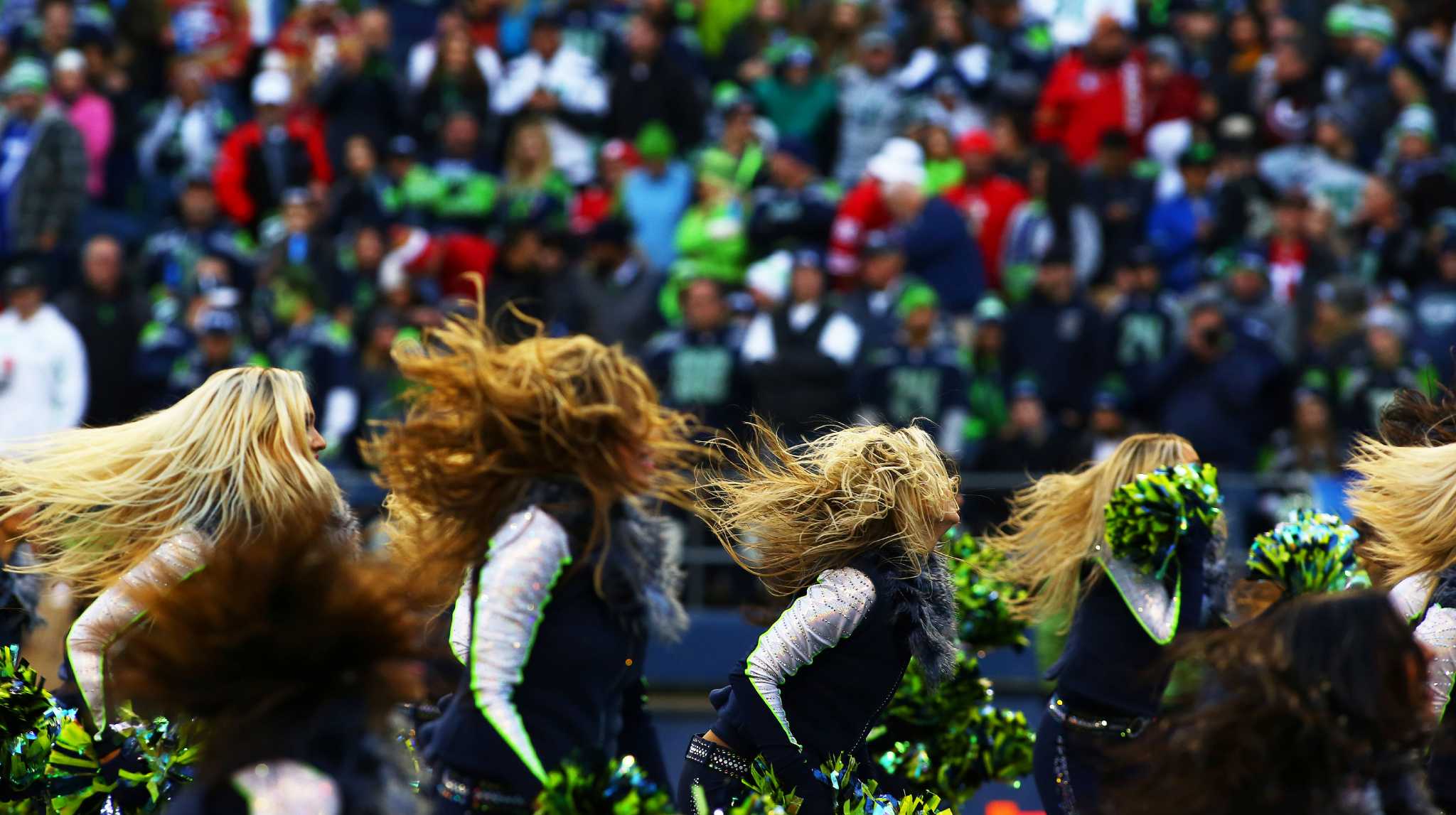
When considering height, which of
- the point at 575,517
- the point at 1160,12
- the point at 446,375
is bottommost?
the point at 1160,12

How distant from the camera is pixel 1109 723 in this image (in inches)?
222

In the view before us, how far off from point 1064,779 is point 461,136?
8078mm

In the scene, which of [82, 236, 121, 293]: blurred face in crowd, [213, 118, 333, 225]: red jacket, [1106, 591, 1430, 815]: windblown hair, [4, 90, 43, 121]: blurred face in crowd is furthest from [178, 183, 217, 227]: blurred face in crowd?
[1106, 591, 1430, 815]: windblown hair

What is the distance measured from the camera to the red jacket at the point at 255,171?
12953 millimetres

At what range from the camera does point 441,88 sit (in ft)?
43.6

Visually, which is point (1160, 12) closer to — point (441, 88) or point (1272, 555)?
point (441, 88)

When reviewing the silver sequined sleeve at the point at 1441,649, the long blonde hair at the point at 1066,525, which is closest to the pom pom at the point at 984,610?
the long blonde hair at the point at 1066,525

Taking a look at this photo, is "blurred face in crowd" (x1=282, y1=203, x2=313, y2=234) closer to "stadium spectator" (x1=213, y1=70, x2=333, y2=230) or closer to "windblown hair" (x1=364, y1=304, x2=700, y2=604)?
"stadium spectator" (x1=213, y1=70, x2=333, y2=230)

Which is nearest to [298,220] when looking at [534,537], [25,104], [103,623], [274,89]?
[274,89]

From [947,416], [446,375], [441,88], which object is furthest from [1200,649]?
[441,88]

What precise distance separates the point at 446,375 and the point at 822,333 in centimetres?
672

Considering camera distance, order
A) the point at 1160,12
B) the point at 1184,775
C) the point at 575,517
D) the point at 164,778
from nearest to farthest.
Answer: the point at 1184,775 < the point at 575,517 < the point at 164,778 < the point at 1160,12

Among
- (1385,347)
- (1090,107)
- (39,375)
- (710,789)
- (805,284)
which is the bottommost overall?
(1385,347)

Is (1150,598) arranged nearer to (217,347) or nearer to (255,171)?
(217,347)
